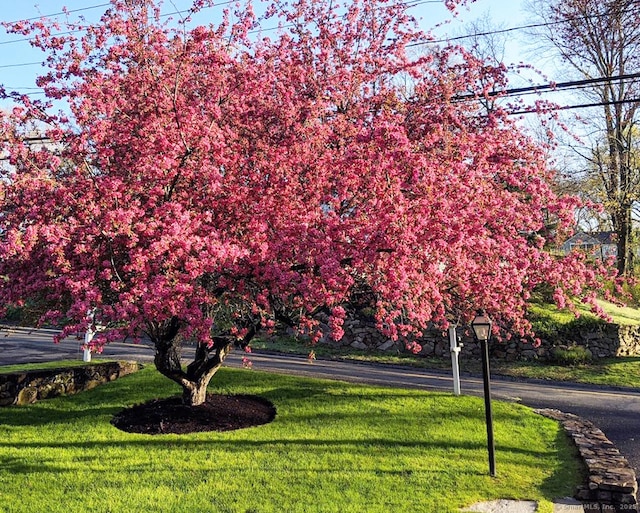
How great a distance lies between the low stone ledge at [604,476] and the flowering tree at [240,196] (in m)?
2.59

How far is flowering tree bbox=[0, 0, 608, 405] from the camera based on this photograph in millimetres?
7488

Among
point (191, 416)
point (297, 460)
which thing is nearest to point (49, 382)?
point (191, 416)

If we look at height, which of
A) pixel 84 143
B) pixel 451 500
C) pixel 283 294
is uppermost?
pixel 84 143

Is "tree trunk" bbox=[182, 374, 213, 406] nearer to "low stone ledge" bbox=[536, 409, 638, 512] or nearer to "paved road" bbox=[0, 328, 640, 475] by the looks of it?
"paved road" bbox=[0, 328, 640, 475]

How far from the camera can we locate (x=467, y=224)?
8164 mm

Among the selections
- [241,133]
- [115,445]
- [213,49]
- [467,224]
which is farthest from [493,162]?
[115,445]

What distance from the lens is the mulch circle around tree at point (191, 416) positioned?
9.34m

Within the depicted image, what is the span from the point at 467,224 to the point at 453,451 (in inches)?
135

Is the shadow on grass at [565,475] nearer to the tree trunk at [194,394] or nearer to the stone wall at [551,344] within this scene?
the tree trunk at [194,394]

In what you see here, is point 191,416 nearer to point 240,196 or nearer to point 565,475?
point 240,196

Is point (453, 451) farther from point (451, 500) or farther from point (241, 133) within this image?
point (241, 133)

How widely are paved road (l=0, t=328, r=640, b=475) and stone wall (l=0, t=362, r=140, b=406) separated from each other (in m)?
1.03

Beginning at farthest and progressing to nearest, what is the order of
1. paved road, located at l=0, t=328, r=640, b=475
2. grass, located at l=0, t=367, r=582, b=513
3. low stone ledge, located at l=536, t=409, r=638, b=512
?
paved road, located at l=0, t=328, r=640, b=475
low stone ledge, located at l=536, t=409, r=638, b=512
grass, located at l=0, t=367, r=582, b=513

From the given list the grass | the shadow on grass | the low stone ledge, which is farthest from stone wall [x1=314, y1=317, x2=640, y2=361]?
the shadow on grass
